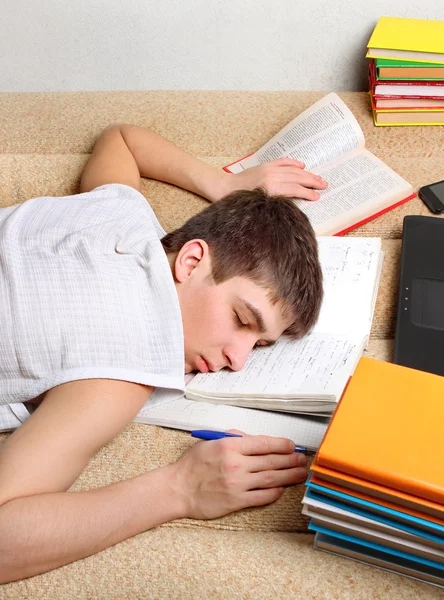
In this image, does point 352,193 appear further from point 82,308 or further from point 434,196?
point 82,308

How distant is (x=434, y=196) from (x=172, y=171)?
0.54 metres

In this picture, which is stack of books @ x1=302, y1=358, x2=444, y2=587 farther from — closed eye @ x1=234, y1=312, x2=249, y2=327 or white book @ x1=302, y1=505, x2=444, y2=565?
closed eye @ x1=234, y1=312, x2=249, y2=327

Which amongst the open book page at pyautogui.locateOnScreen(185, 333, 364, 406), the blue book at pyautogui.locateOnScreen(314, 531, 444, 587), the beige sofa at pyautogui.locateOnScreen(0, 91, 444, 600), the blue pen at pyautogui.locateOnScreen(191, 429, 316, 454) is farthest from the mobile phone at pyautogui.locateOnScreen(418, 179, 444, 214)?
the blue book at pyautogui.locateOnScreen(314, 531, 444, 587)

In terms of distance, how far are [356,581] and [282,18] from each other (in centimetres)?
150

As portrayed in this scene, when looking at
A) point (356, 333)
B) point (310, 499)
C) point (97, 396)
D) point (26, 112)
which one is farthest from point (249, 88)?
point (310, 499)

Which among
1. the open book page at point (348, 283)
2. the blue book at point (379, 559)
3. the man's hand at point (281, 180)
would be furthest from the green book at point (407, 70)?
the blue book at point (379, 559)

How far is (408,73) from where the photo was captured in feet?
5.30

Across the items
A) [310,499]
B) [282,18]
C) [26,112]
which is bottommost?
[310,499]

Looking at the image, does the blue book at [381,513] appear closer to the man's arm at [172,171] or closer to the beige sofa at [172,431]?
the beige sofa at [172,431]

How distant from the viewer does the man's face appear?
1.11 meters

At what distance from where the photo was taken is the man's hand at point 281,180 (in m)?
1.43

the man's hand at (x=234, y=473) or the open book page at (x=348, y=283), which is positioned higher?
the open book page at (x=348, y=283)

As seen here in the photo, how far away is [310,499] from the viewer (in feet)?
2.52

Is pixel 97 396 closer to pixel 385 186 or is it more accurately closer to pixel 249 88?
pixel 385 186
